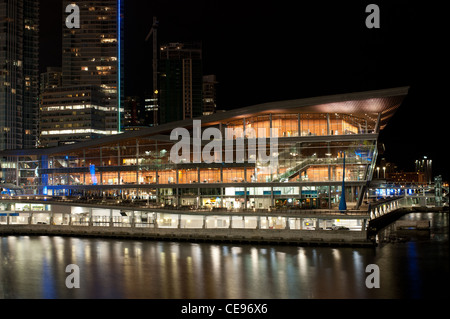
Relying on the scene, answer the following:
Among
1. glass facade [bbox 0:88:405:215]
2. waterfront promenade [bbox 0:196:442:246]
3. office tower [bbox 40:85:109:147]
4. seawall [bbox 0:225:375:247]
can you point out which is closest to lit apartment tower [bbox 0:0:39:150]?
office tower [bbox 40:85:109:147]

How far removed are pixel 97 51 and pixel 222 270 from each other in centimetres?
15398

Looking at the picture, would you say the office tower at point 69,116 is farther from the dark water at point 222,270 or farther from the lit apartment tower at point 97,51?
the dark water at point 222,270

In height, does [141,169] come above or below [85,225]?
above

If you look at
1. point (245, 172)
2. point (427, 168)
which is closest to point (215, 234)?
point (245, 172)

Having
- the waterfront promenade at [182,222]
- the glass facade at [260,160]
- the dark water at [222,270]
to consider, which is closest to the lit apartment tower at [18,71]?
the waterfront promenade at [182,222]

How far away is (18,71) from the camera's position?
164 m

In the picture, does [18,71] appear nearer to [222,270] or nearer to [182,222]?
[182,222]

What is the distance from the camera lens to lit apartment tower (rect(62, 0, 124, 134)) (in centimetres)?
17900

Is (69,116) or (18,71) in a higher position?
(18,71)

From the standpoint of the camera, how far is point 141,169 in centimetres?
7038

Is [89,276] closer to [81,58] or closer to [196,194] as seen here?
[196,194]

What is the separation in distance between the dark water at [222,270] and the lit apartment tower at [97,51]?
131488 mm
